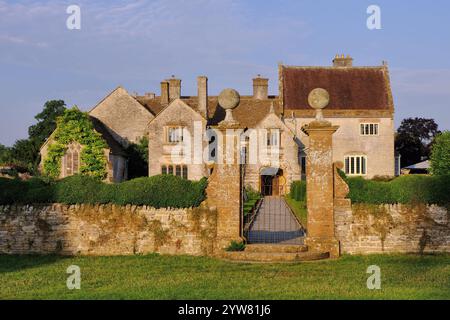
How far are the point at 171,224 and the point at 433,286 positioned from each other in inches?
300

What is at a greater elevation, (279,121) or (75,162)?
(279,121)

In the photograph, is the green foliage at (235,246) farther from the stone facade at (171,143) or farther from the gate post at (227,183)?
the stone facade at (171,143)

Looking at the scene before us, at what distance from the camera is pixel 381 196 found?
1689 cm

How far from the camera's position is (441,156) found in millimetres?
48062

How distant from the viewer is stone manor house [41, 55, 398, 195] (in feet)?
154

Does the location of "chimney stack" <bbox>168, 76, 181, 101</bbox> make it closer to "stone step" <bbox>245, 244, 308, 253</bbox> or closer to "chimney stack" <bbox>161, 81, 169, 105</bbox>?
"chimney stack" <bbox>161, 81, 169, 105</bbox>

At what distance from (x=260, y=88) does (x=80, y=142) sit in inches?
689

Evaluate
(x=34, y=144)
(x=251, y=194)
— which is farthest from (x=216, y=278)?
(x=34, y=144)

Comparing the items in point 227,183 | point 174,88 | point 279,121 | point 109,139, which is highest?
point 174,88

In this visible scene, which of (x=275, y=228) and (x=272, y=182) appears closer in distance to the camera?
(x=275, y=228)

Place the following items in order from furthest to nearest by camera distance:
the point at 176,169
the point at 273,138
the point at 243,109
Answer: the point at 243,109 < the point at 176,169 < the point at 273,138

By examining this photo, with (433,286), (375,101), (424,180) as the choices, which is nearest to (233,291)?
(433,286)

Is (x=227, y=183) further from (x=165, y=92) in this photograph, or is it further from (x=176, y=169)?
(x=165, y=92)

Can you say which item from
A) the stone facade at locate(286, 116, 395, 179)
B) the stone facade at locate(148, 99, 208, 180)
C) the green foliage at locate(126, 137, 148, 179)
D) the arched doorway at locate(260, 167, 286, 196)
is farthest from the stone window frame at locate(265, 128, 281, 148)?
the green foliage at locate(126, 137, 148, 179)
